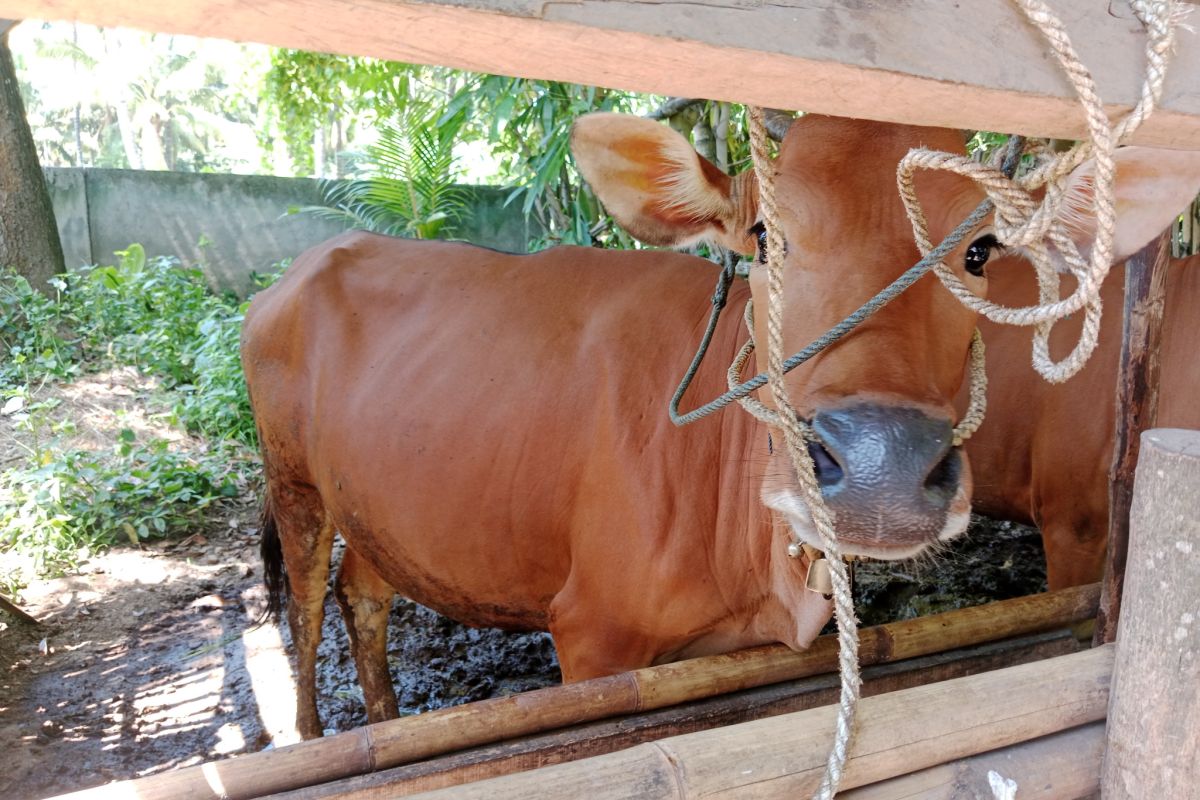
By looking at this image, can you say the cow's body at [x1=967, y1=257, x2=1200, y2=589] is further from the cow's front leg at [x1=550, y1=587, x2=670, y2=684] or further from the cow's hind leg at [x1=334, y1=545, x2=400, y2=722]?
the cow's hind leg at [x1=334, y1=545, x2=400, y2=722]

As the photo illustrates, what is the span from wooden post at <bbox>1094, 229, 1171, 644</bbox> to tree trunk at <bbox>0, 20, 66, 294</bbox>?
9201 millimetres

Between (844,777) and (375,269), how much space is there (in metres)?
2.80

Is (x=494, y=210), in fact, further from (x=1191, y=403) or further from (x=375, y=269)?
(x=1191, y=403)

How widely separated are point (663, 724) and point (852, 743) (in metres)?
0.62

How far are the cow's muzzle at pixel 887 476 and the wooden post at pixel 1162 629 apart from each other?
0.31m

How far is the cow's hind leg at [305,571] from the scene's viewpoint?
4043 mm

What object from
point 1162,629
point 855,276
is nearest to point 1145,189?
point 855,276

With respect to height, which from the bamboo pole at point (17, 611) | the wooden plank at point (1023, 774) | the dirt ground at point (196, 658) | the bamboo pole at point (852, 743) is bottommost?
the dirt ground at point (196, 658)

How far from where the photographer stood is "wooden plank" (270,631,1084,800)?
1.77m

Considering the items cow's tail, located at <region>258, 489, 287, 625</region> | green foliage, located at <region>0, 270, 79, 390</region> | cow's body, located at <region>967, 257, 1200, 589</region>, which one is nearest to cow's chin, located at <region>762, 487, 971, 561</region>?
cow's body, located at <region>967, 257, 1200, 589</region>

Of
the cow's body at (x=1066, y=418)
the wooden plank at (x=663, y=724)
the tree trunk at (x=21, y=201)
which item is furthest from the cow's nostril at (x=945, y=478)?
the tree trunk at (x=21, y=201)

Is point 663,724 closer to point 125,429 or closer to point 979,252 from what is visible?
point 979,252

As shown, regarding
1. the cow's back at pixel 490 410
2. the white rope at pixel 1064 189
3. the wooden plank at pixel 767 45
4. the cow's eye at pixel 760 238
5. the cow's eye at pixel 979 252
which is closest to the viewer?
the wooden plank at pixel 767 45

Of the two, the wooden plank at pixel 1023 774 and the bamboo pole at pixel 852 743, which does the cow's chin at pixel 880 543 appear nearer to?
the bamboo pole at pixel 852 743
